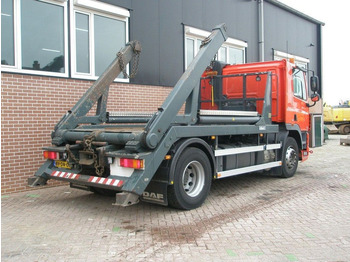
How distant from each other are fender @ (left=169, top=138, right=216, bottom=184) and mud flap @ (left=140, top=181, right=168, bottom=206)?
185mm

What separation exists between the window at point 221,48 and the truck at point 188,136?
2.67 m

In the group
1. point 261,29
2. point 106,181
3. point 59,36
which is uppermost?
point 261,29

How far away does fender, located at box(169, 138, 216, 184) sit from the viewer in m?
5.26

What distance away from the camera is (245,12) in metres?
13.6

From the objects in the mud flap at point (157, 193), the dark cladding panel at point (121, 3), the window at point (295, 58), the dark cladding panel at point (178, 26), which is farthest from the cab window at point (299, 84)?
the window at point (295, 58)

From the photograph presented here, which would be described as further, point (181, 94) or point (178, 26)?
point (178, 26)

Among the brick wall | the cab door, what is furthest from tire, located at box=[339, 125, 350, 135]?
the brick wall

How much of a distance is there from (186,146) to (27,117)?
12.3 feet

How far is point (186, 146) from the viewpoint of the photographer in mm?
5543

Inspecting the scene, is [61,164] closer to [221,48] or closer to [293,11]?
[221,48]

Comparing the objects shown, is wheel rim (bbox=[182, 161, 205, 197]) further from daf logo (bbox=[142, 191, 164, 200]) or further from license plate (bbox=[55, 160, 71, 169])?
license plate (bbox=[55, 160, 71, 169])

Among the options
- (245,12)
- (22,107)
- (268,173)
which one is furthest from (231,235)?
Answer: (245,12)

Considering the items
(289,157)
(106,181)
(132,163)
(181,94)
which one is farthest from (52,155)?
(289,157)

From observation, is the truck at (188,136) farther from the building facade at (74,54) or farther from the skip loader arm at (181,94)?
the building facade at (74,54)
